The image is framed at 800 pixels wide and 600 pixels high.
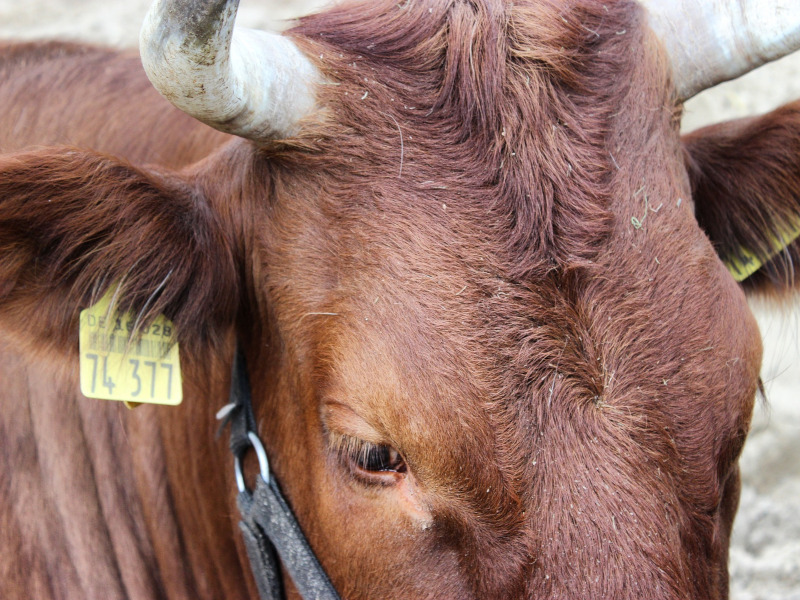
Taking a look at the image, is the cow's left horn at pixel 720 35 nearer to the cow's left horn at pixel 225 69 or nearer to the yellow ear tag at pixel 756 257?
the yellow ear tag at pixel 756 257

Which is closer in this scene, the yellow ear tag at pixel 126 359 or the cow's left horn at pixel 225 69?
the cow's left horn at pixel 225 69

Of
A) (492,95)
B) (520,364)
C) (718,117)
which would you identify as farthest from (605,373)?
(718,117)

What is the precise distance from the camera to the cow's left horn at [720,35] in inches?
85.2

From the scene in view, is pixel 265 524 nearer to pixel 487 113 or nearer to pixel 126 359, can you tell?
pixel 126 359

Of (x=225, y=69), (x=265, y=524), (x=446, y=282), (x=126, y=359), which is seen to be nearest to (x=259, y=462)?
(x=265, y=524)

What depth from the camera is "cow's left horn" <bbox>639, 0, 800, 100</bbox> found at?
7.10 ft

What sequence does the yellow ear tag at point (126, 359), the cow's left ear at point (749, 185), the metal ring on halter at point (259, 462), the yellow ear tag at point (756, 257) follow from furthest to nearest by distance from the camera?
the yellow ear tag at point (756, 257) → the cow's left ear at point (749, 185) → the metal ring on halter at point (259, 462) → the yellow ear tag at point (126, 359)

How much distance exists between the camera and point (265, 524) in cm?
231

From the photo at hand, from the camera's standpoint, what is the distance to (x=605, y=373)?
5.83ft

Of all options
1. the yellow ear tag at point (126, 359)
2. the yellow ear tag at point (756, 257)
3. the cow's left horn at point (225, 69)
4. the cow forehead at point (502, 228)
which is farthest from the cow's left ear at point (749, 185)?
the yellow ear tag at point (126, 359)

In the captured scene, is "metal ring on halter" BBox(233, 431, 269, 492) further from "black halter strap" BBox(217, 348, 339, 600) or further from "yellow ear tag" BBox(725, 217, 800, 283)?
"yellow ear tag" BBox(725, 217, 800, 283)

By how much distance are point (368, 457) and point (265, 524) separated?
22.0 inches

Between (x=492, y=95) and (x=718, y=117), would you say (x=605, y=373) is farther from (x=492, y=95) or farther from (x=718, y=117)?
(x=718, y=117)

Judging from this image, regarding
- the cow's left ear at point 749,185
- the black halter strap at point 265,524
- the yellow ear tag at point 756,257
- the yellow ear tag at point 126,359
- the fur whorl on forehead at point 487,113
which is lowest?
the black halter strap at point 265,524
